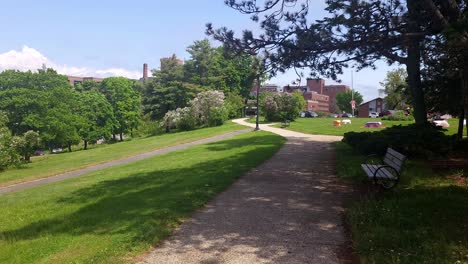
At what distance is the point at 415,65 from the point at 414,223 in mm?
8646

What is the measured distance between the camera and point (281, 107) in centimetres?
A: 4528

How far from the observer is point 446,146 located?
39.8 feet

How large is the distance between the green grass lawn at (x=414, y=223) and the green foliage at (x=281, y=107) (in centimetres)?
3632

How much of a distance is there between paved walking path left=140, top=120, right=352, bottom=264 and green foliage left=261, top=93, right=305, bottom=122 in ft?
114

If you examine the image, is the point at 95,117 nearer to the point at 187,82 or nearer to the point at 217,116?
the point at 187,82

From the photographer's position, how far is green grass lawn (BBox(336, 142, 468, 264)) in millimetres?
4789

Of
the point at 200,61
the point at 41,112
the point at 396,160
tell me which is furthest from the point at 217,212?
the point at 200,61

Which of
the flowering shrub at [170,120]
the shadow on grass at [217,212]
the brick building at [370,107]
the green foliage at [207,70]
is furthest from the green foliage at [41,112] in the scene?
the brick building at [370,107]

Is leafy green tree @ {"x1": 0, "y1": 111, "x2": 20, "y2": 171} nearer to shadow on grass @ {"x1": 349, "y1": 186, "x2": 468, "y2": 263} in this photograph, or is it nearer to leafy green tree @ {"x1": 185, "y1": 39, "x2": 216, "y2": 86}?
shadow on grass @ {"x1": 349, "y1": 186, "x2": 468, "y2": 263}

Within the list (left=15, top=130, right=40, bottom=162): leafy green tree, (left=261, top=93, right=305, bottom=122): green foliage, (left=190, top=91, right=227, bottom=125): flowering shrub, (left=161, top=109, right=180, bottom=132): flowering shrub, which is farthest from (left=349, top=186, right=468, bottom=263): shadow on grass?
(left=161, top=109, right=180, bottom=132): flowering shrub

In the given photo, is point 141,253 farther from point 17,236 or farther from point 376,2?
point 376,2

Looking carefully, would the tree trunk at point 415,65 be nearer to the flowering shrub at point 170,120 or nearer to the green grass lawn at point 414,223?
the green grass lawn at point 414,223

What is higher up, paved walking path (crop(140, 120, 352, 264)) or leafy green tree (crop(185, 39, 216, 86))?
leafy green tree (crop(185, 39, 216, 86))

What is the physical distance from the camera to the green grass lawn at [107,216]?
5723 mm
